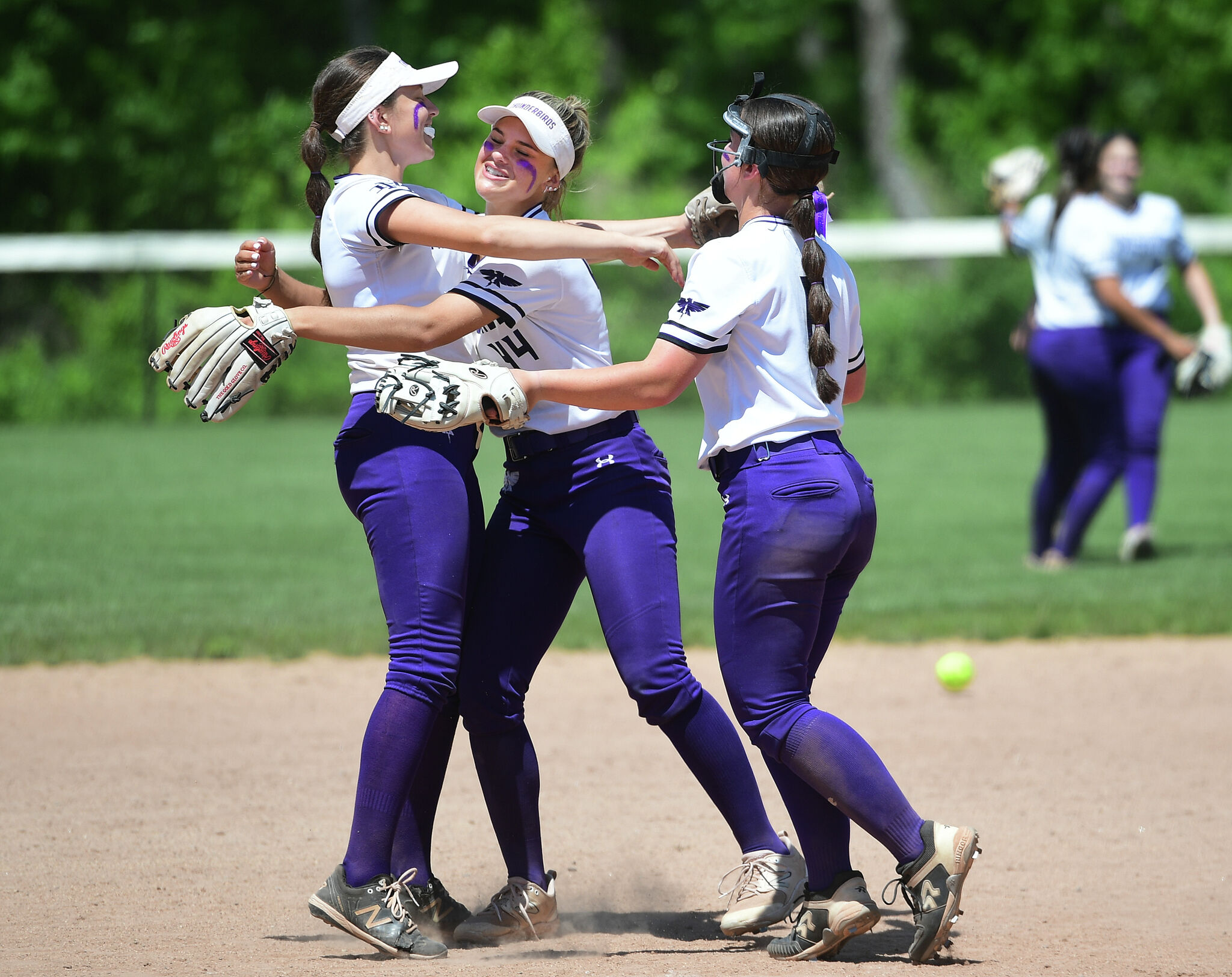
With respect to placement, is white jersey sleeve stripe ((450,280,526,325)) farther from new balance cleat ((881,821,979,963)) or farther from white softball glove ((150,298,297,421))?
new balance cleat ((881,821,979,963))

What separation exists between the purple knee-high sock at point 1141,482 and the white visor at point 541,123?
6221mm

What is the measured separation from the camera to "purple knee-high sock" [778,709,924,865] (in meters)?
3.38

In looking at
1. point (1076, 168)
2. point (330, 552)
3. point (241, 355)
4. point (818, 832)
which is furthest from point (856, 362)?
point (330, 552)

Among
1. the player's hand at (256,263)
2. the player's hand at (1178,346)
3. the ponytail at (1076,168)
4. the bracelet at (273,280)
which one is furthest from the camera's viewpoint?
the ponytail at (1076,168)

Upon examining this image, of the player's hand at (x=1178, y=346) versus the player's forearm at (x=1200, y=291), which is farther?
the player's forearm at (x=1200, y=291)

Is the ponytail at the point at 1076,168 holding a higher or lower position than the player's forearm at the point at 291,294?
higher

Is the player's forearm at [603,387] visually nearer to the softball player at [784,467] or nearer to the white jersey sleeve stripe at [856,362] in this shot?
the softball player at [784,467]

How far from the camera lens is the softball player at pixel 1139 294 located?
8.74 metres

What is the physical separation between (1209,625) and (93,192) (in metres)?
24.0

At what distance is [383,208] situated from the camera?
137 inches

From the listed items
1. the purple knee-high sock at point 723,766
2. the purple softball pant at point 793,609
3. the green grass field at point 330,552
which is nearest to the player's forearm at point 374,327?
the purple softball pant at point 793,609

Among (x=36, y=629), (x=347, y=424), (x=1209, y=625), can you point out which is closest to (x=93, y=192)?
(x=36, y=629)

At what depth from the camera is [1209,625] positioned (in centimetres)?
784

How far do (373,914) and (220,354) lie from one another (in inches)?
54.1
